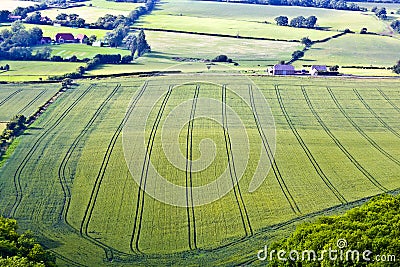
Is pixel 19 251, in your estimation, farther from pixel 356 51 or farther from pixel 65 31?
pixel 65 31

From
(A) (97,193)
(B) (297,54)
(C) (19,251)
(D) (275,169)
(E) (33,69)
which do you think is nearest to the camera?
(C) (19,251)

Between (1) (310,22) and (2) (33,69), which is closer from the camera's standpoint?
(2) (33,69)

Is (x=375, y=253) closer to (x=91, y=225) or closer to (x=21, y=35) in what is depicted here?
(x=91, y=225)

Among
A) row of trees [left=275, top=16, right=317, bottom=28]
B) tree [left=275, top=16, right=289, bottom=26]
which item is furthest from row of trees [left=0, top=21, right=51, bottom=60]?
row of trees [left=275, top=16, right=317, bottom=28]

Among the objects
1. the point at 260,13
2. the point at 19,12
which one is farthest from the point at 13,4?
the point at 260,13

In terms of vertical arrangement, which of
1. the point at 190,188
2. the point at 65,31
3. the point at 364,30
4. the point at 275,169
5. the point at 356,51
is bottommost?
the point at 356,51

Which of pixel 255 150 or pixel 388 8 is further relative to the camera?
pixel 388 8

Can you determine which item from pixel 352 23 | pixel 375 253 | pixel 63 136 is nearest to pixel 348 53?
pixel 352 23
